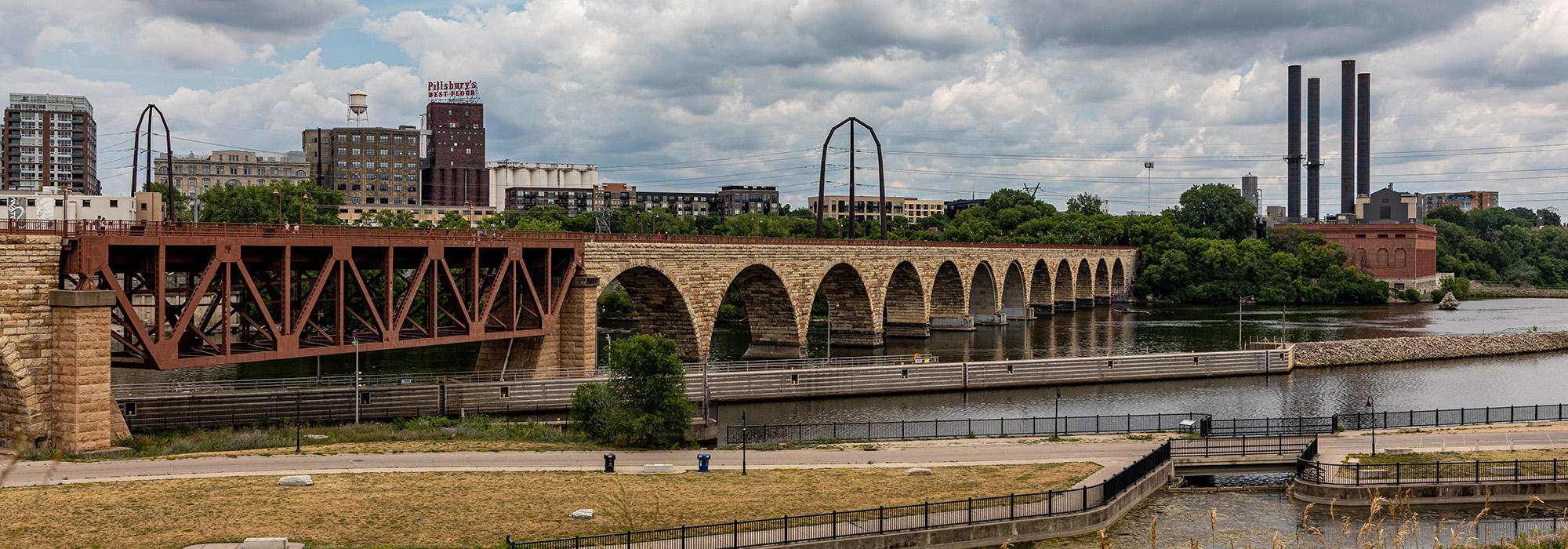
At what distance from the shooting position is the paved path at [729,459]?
36188 millimetres

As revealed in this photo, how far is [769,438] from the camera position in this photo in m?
50.1

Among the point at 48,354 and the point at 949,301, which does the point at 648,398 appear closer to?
the point at 48,354

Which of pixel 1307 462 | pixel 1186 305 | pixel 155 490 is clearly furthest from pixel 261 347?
pixel 1186 305

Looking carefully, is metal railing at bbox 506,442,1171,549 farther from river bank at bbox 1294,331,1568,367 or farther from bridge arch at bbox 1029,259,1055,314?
bridge arch at bbox 1029,259,1055,314

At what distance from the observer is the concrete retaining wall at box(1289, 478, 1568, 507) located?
3753cm

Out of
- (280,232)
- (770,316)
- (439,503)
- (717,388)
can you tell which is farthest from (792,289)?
(439,503)

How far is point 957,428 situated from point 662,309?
2507 cm

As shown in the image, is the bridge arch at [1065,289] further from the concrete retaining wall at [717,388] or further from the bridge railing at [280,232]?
the bridge railing at [280,232]

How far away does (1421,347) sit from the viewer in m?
90.2

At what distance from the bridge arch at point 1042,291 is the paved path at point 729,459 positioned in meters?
98.4

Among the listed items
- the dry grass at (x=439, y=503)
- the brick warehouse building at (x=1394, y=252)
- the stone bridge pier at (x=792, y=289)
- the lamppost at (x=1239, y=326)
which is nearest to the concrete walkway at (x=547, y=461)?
the dry grass at (x=439, y=503)

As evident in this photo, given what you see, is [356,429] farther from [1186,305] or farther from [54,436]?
[1186,305]

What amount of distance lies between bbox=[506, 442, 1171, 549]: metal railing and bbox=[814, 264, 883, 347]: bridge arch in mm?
59324

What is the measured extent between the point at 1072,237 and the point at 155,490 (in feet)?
566
